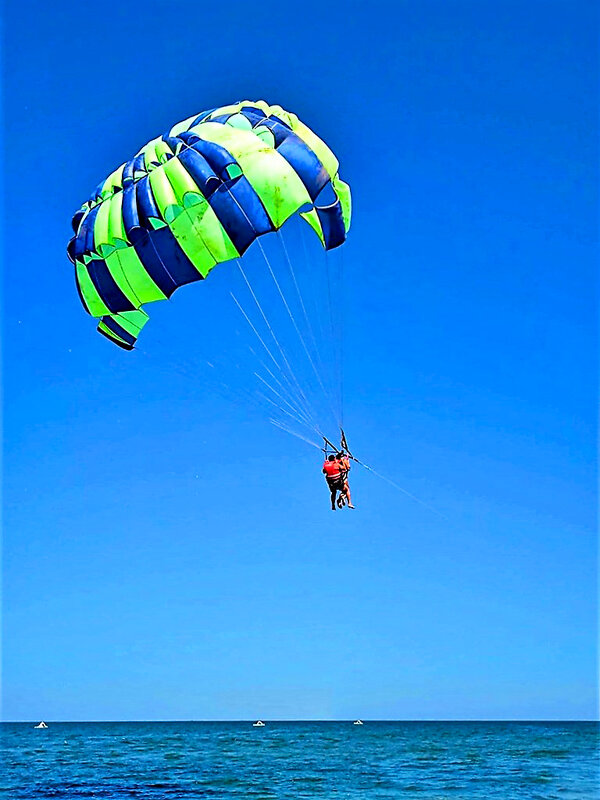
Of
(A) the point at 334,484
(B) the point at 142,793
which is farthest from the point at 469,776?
(A) the point at 334,484

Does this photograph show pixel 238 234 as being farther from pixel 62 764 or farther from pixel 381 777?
pixel 62 764

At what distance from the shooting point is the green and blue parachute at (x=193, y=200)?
13.1m

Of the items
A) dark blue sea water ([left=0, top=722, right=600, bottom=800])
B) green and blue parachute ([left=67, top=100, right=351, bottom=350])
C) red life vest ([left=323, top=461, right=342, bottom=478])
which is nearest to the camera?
green and blue parachute ([left=67, top=100, right=351, bottom=350])

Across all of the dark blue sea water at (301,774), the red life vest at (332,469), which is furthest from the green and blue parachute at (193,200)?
the dark blue sea water at (301,774)

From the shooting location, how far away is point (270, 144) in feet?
44.9

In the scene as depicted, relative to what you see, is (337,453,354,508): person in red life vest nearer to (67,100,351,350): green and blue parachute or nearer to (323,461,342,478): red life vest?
(323,461,342,478): red life vest

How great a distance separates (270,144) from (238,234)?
1.33 m

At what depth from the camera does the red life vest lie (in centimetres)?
1462

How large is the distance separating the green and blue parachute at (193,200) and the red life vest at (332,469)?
325 cm

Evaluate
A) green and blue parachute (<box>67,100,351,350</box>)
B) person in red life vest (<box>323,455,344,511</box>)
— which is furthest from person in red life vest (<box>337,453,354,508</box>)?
green and blue parachute (<box>67,100,351,350</box>)

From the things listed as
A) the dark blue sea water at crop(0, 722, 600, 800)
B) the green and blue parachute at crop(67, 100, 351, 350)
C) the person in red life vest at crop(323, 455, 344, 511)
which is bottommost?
the dark blue sea water at crop(0, 722, 600, 800)

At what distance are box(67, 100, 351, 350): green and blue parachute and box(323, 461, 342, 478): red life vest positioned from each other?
128 inches

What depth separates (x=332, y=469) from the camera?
14.6 metres

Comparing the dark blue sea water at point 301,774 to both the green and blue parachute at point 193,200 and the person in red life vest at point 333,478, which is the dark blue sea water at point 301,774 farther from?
the green and blue parachute at point 193,200
